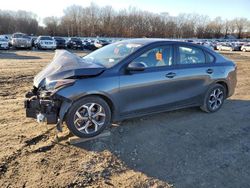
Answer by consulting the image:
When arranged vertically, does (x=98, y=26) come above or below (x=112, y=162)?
above

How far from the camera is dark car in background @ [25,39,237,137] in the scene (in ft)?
13.4

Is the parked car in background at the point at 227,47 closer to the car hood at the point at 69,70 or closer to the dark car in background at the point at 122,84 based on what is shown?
the dark car in background at the point at 122,84

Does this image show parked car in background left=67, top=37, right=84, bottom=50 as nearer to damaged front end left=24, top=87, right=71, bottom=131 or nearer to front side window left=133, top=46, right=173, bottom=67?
front side window left=133, top=46, right=173, bottom=67

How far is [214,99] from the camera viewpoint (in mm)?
6008

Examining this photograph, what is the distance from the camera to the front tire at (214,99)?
5844 millimetres

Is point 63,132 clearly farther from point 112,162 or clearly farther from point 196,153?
point 196,153

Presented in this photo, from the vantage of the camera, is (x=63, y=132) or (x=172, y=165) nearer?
(x=172, y=165)

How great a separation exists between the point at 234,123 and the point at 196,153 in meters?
1.79

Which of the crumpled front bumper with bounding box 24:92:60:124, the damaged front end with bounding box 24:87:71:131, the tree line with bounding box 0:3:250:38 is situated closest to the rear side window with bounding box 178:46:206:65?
the damaged front end with bounding box 24:87:71:131

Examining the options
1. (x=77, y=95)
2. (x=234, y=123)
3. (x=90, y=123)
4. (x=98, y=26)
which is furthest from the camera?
(x=98, y=26)

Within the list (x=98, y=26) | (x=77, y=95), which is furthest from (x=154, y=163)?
(x=98, y=26)

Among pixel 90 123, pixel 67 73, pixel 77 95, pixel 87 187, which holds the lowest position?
pixel 87 187

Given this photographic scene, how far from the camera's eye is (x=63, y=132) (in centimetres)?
453

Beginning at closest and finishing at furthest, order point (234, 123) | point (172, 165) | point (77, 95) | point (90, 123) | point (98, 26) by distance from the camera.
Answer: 1. point (172, 165)
2. point (77, 95)
3. point (90, 123)
4. point (234, 123)
5. point (98, 26)
